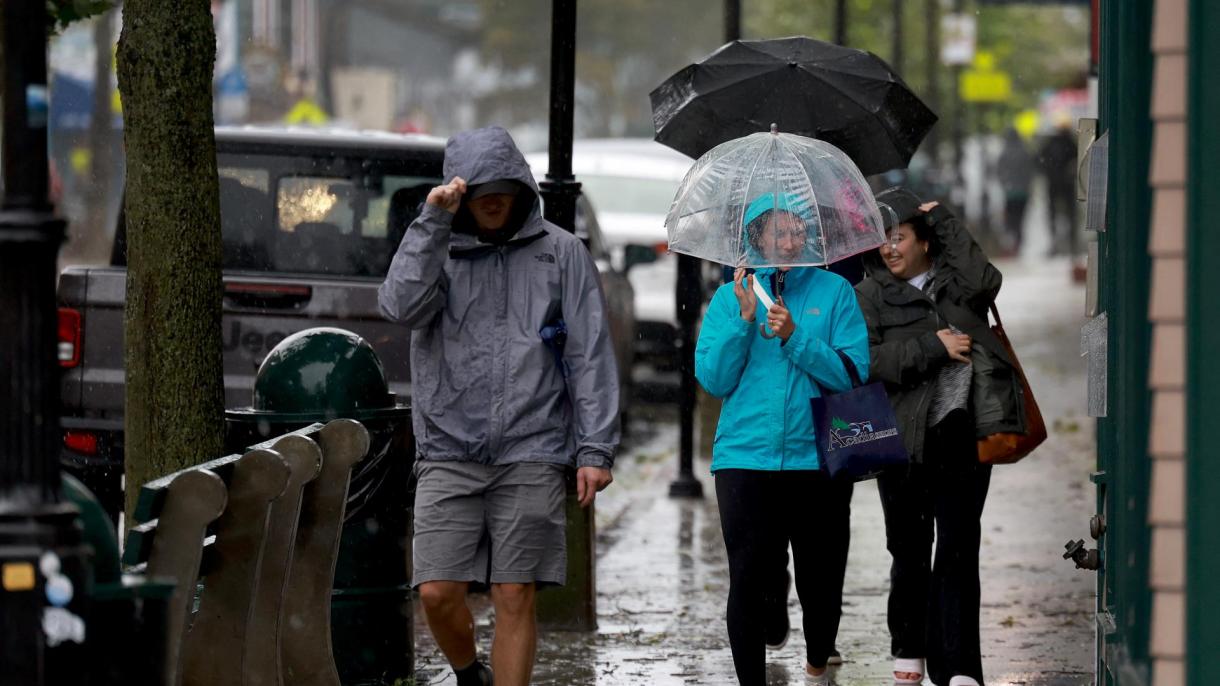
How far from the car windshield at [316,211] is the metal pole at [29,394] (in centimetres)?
530

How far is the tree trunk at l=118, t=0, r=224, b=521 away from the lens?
6445mm

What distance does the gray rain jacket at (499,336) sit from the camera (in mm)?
6148

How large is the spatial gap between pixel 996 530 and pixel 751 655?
4832 millimetres

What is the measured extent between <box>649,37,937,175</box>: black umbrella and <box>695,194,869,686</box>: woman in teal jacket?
64.1 inches

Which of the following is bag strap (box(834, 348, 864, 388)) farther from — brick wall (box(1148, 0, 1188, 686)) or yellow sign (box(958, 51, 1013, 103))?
yellow sign (box(958, 51, 1013, 103))

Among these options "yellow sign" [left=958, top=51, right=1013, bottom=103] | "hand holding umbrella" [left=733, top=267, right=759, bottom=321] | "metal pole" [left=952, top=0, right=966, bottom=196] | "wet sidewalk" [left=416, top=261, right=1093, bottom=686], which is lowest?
"wet sidewalk" [left=416, top=261, right=1093, bottom=686]

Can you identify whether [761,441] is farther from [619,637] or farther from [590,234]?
[590,234]

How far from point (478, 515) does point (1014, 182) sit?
3221 centimetres

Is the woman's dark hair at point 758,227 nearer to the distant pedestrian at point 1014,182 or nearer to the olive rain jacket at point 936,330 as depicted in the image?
the olive rain jacket at point 936,330

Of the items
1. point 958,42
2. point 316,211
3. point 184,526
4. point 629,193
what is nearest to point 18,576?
point 184,526

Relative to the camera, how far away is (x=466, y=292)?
6.22 m

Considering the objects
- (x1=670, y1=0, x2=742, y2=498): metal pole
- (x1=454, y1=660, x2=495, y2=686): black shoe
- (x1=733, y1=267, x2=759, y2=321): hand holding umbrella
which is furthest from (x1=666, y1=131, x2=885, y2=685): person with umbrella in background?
(x1=670, y1=0, x2=742, y2=498): metal pole

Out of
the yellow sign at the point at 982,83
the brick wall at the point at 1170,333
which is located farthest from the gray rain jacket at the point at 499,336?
the yellow sign at the point at 982,83

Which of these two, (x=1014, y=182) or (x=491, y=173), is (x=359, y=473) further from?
(x=1014, y=182)
